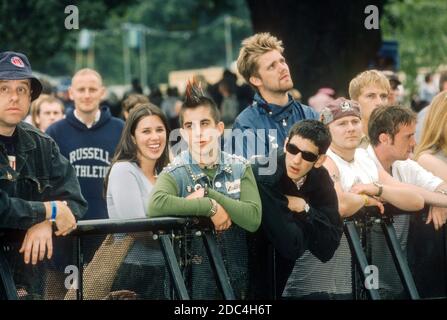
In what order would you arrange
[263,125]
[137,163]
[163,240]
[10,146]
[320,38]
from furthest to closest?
→ [320,38] → [263,125] → [137,163] → [10,146] → [163,240]

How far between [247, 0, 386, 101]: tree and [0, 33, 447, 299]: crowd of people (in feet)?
24.8

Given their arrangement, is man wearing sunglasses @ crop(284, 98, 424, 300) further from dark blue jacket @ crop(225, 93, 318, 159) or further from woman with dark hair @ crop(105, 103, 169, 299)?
woman with dark hair @ crop(105, 103, 169, 299)

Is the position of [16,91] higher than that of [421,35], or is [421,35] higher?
[421,35]

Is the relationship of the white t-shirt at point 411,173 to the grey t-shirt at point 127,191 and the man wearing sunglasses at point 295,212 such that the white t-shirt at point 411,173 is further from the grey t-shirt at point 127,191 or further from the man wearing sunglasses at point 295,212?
the grey t-shirt at point 127,191

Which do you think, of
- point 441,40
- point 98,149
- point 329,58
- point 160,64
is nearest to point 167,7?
point 160,64

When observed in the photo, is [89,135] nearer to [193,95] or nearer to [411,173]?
[193,95]

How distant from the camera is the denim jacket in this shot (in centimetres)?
626

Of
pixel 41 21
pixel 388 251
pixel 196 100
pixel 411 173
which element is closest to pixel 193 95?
pixel 196 100

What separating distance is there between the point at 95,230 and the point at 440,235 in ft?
8.52

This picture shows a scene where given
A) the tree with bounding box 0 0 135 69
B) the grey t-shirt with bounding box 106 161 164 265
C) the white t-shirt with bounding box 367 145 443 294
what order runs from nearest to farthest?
the white t-shirt with bounding box 367 145 443 294 < the grey t-shirt with bounding box 106 161 164 265 < the tree with bounding box 0 0 135 69

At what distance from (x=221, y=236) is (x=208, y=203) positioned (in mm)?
260

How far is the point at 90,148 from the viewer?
1036 centimetres

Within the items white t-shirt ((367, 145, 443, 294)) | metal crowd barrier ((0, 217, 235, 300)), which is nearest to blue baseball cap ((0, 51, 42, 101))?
metal crowd barrier ((0, 217, 235, 300))
